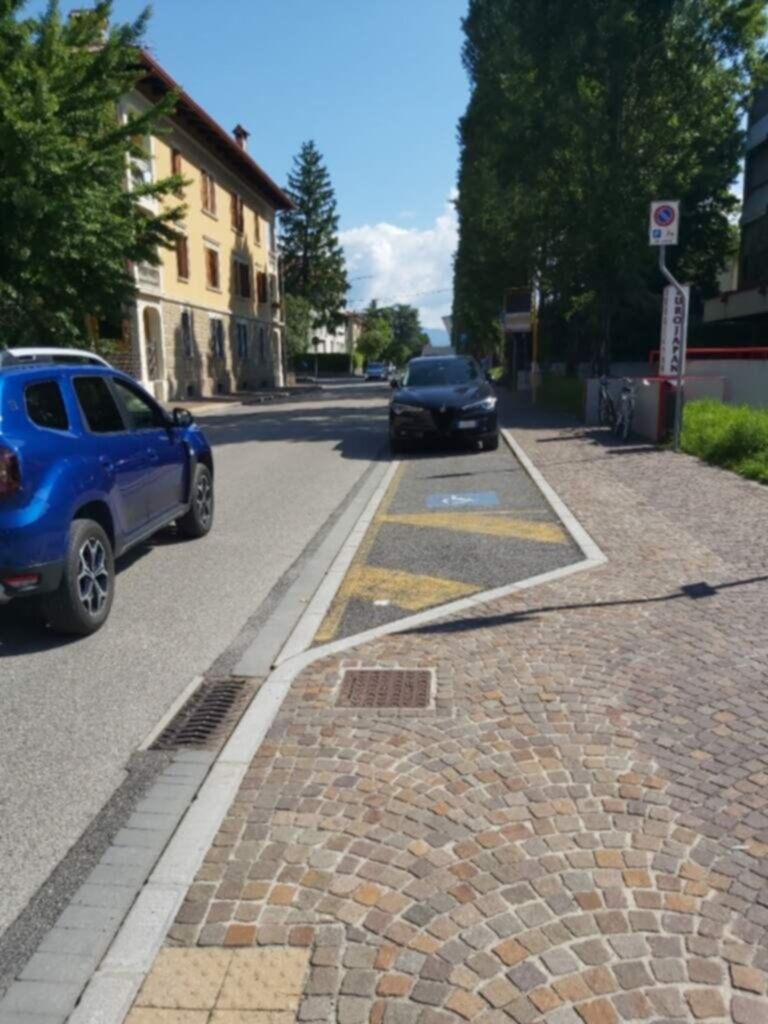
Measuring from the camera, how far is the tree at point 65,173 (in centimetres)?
1559

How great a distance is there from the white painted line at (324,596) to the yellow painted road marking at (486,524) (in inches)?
19.8

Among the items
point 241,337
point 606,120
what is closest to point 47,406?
point 606,120

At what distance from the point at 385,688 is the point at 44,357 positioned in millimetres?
3603

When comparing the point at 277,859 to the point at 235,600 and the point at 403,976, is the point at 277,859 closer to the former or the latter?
the point at 403,976

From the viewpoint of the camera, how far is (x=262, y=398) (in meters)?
38.8

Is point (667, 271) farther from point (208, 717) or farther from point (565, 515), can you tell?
point (208, 717)

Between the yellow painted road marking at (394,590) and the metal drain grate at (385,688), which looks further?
the yellow painted road marking at (394,590)

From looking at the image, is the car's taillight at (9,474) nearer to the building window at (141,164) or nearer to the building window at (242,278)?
the building window at (141,164)

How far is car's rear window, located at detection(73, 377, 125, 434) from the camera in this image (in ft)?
19.7

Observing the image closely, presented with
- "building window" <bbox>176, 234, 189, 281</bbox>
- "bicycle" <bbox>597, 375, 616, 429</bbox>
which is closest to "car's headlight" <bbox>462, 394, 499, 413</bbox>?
"bicycle" <bbox>597, 375, 616, 429</bbox>

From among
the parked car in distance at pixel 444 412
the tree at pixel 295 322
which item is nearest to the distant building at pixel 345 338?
the tree at pixel 295 322

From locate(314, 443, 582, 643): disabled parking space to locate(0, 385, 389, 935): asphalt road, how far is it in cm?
73

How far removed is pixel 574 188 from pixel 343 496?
15.7 metres

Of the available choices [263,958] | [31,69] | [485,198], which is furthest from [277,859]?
[485,198]
